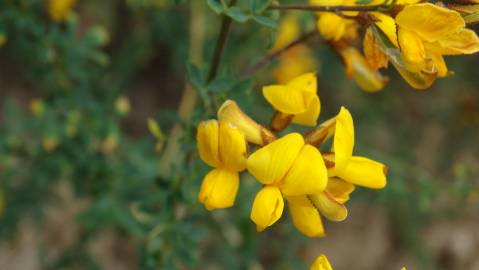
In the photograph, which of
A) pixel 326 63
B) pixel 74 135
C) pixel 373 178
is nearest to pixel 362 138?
pixel 326 63

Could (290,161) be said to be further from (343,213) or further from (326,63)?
(326,63)

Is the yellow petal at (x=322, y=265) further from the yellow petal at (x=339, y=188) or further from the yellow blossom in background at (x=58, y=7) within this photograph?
the yellow blossom in background at (x=58, y=7)

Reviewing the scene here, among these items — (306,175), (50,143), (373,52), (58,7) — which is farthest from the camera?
(58,7)

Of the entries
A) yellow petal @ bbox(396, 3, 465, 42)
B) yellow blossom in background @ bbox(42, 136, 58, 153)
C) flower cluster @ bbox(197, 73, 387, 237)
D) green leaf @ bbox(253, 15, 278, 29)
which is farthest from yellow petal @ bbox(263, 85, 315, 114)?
yellow blossom in background @ bbox(42, 136, 58, 153)

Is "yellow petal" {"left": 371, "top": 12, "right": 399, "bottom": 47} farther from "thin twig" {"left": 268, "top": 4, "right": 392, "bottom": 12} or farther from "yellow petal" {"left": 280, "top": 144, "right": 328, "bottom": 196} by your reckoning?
"yellow petal" {"left": 280, "top": 144, "right": 328, "bottom": 196}

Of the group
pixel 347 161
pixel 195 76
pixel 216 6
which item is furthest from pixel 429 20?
pixel 195 76

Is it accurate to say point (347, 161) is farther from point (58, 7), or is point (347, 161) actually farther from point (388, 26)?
point (58, 7)
